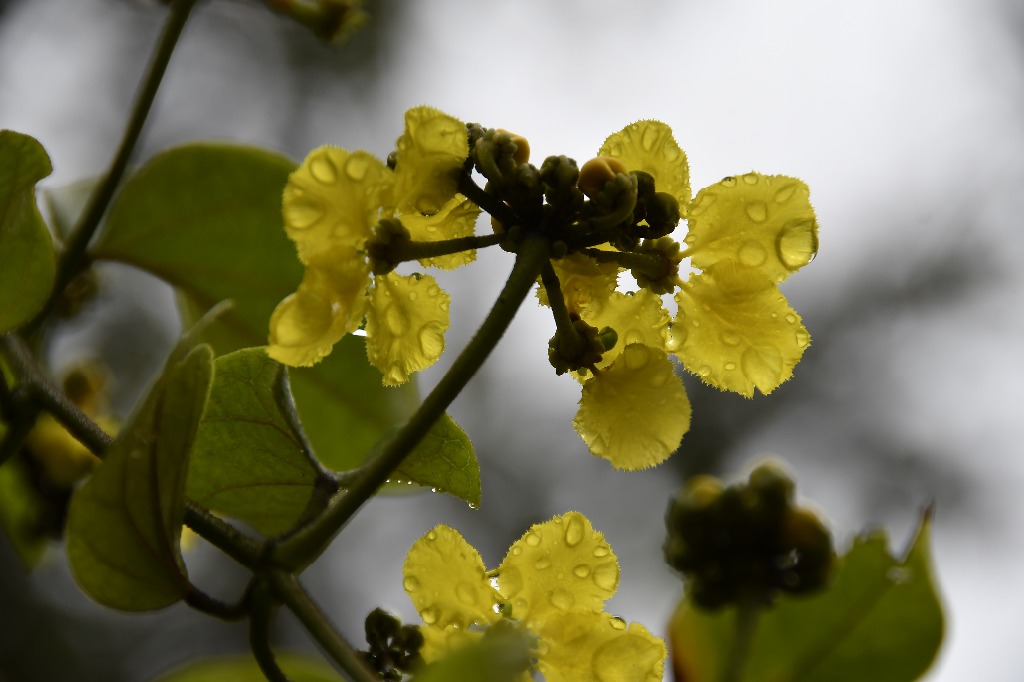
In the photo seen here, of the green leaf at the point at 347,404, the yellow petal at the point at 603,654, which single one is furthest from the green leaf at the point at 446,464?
the green leaf at the point at 347,404

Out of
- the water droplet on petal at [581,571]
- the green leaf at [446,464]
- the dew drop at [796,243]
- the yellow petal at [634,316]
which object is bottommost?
the water droplet on petal at [581,571]

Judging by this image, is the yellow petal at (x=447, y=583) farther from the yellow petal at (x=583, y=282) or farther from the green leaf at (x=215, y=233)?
the green leaf at (x=215, y=233)

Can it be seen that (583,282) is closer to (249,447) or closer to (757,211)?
(757,211)

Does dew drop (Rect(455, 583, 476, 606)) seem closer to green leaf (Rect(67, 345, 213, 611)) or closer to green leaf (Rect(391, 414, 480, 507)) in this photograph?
green leaf (Rect(391, 414, 480, 507))

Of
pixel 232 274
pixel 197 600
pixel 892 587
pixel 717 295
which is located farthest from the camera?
pixel 232 274

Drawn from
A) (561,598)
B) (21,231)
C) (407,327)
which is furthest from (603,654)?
(21,231)

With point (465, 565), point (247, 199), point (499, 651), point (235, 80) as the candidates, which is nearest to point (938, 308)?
point (235, 80)

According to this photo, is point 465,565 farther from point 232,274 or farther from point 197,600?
point 232,274
